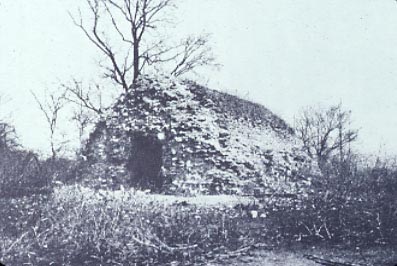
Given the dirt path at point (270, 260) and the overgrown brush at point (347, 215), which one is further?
the overgrown brush at point (347, 215)

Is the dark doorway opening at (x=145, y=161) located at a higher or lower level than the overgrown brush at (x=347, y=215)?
higher

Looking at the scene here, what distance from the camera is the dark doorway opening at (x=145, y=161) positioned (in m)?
13.2

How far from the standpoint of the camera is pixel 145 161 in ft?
45.0

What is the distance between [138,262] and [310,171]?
9.92 m

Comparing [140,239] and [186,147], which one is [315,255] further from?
[186,147]

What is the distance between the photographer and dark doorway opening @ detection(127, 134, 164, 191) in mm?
13156

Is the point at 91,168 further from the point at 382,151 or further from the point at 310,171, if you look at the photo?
the point at 382,151

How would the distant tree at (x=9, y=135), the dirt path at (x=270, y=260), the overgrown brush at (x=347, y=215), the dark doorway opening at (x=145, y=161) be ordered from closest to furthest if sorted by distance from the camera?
1. the dirt path at (x=270, y=260)
2. the overgrown brush at (x=347, y=215)
3. the distant tree at (x=9, y=135)
4. the dark doorway opening at (x=145, y=161)

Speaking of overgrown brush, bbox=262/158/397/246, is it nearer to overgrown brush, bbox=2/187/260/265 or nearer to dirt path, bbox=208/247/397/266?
dirt path, bbox=208/247/397/266

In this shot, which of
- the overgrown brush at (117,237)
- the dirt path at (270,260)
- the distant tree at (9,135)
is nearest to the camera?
the overgrown brush at (117,237)

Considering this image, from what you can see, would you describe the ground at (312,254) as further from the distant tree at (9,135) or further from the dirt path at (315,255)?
the distant tree at (9,135)

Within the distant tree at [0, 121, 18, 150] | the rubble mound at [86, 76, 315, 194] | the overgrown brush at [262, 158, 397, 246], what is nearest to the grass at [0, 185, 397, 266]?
the overgrown brush at [262, 158, 397, 246]

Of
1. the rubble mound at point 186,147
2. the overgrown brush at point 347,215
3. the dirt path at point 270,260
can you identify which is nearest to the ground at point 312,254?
the dirt path at point 270,260

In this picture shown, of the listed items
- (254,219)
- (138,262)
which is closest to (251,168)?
(254,219)
